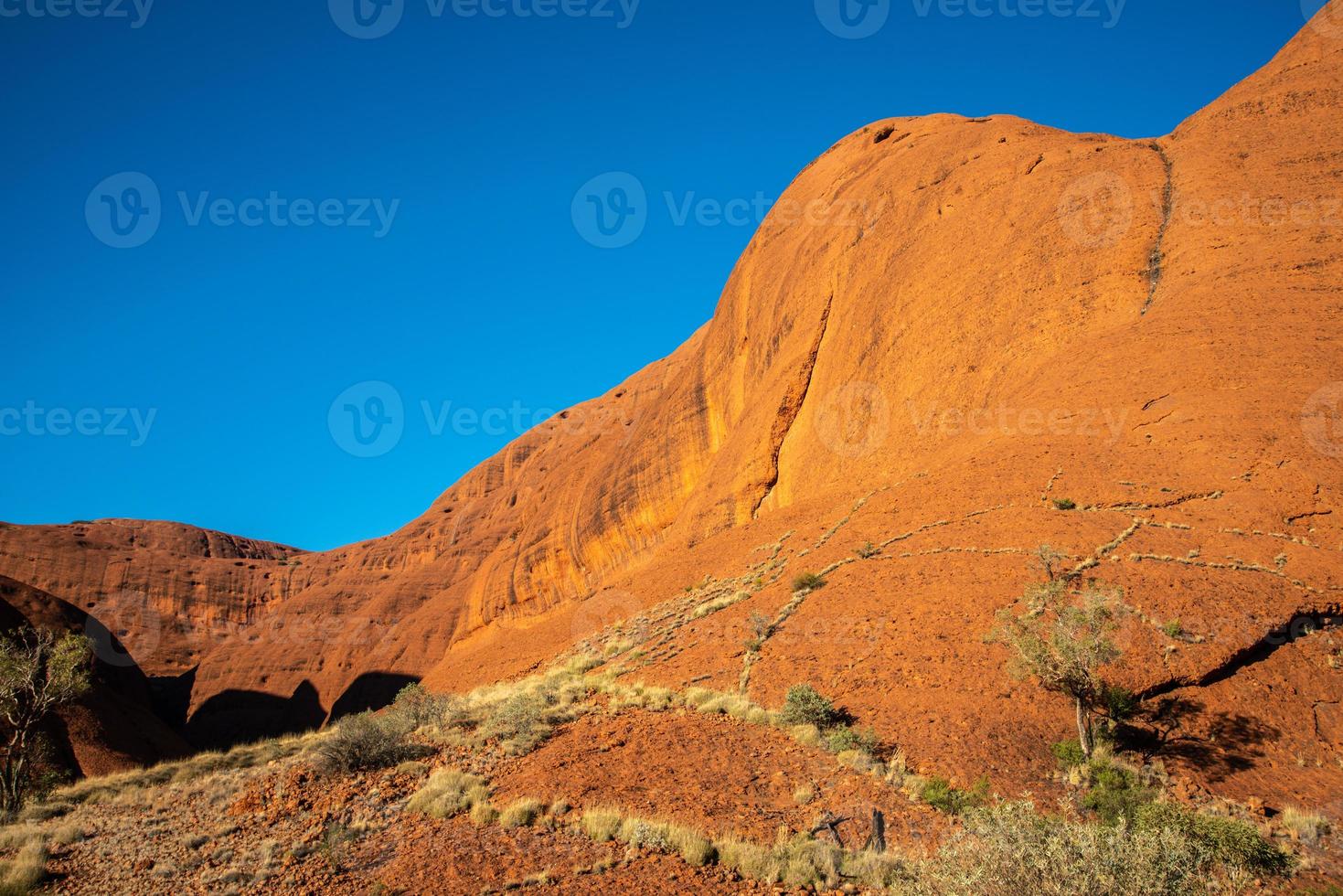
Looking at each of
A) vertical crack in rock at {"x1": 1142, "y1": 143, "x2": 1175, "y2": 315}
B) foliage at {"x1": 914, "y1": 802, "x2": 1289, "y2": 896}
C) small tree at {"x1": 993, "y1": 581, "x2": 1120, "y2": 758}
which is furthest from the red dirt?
vertical crack in rock at {"x1": 1142, "y1": 143, "x2": 1175, "y2": 315}

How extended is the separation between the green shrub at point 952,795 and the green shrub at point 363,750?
8893 mm

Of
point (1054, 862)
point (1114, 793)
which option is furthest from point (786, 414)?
point (1054, 862)

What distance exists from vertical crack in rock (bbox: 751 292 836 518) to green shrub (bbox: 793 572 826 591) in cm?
1051

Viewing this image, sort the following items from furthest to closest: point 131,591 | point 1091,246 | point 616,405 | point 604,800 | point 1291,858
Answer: point 131,591 < point 616,405 < point 1091,246 < point 604,800 < point 1291,858

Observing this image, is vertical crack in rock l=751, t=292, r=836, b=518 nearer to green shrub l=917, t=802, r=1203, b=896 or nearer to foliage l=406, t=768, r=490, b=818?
foliage l=406, t=768, r=490, b=818

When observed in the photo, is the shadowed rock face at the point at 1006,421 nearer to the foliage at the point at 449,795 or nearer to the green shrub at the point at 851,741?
the green shrub at the point at 851,741

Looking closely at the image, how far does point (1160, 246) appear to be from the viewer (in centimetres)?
2062

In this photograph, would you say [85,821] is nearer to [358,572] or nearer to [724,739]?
[724,739]

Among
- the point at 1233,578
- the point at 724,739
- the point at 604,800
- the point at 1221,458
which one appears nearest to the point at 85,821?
the point at 604,800

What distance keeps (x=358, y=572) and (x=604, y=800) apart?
230 ft

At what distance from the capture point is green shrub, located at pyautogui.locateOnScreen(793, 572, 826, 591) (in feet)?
59.7

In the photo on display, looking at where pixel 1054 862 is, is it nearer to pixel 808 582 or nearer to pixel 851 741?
pixel 851 741

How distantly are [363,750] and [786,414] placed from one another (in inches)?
800

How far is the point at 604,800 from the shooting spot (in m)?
10.3
